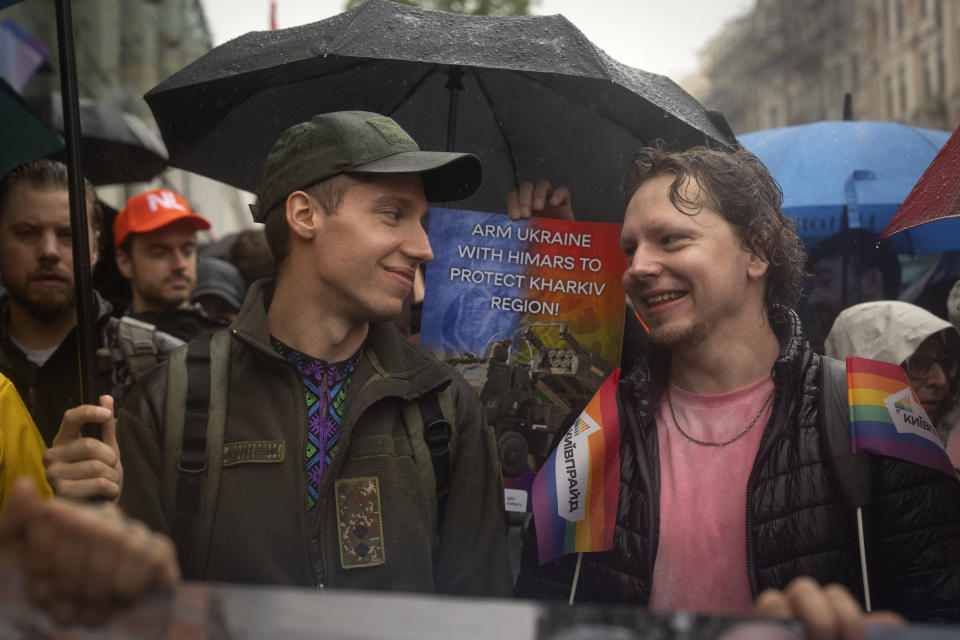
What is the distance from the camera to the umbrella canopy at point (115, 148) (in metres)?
6.43

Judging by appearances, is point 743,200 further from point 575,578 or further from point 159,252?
point 159,252

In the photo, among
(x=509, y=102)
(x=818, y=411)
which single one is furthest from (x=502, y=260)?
(x=818, y=411)

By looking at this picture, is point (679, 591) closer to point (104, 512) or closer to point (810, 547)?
point (810, 547)

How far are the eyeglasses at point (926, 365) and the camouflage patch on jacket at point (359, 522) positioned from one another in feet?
6.92

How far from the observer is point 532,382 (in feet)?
10.7

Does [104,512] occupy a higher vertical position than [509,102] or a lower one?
lower

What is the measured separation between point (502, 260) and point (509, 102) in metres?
0.69

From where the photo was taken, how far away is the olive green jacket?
2.31 metres

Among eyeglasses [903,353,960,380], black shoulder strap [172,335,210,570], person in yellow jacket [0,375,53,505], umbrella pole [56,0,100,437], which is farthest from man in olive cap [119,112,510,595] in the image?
eyeglasses [903,353,960,380]

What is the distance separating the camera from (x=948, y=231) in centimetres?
367

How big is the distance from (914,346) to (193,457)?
8.28 ft

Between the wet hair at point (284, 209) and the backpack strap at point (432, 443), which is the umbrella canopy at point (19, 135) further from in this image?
the backpack strap at point (432, 443)

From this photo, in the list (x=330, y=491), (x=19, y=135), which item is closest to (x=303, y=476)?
(x=330, y=491)

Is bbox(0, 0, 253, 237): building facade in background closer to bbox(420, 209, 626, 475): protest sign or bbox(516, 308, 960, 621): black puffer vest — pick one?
bbox(420, 209, 626, 475): protest sign
